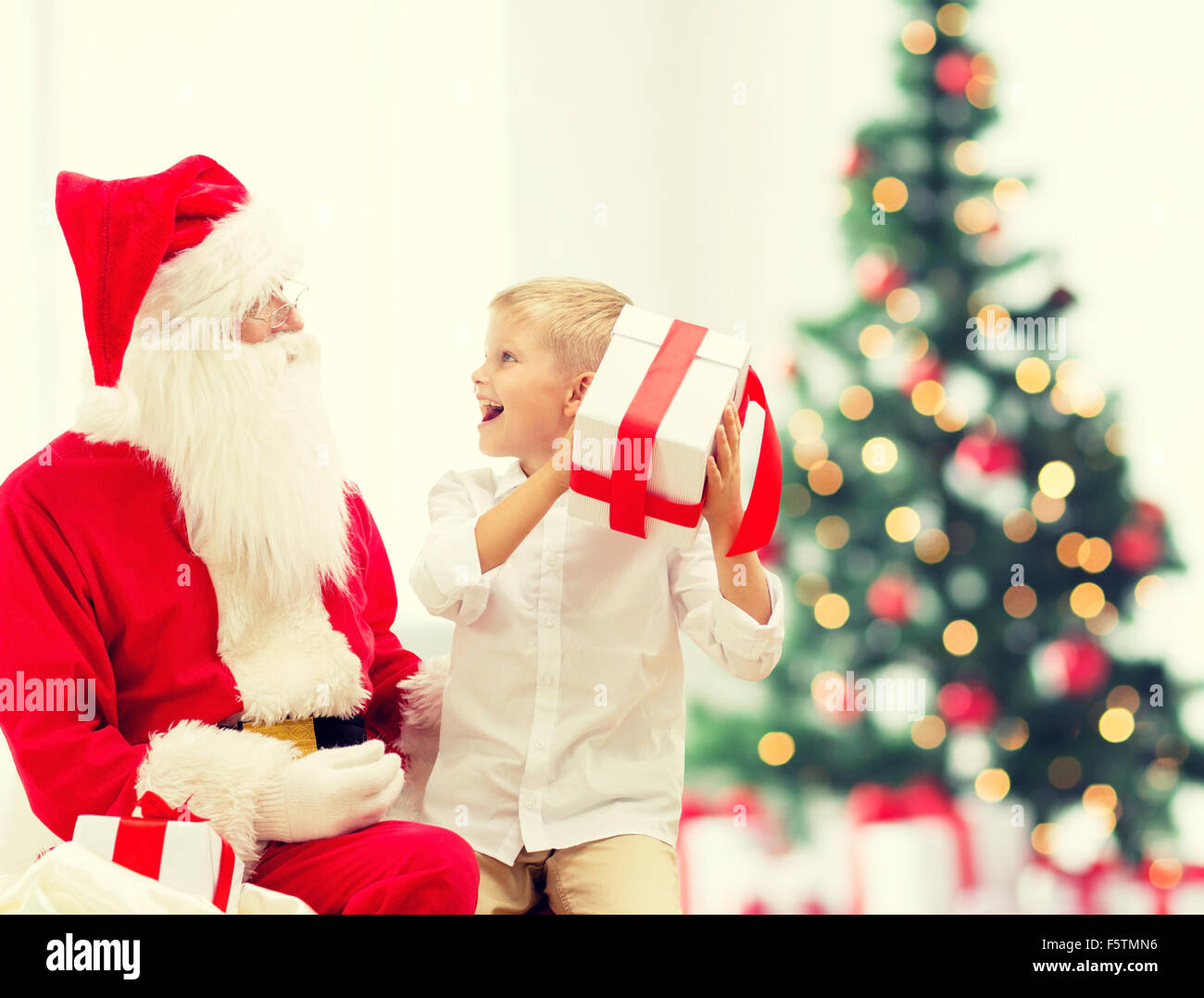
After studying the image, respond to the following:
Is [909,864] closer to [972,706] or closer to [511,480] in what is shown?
[972,706]

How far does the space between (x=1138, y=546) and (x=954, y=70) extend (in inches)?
39.2

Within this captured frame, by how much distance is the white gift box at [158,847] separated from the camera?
1050 millimetres

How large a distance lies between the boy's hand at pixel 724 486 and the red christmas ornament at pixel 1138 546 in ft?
3.74

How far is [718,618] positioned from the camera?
1.30m

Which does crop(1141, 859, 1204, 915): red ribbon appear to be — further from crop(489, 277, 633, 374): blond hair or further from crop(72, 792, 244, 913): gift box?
crop(72, 792, 244, 913): gift box

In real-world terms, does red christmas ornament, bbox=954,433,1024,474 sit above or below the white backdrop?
below

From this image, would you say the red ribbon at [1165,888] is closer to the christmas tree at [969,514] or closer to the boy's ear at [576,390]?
the christmas tree at [969,514]

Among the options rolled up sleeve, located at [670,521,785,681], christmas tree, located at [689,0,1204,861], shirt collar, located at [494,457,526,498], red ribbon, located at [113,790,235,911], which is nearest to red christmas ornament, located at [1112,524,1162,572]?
christmas tree, located at [689,0,1204,861]

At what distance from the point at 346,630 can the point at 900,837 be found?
134 centimetres

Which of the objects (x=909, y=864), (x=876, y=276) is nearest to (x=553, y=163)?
(x=876, y=276)

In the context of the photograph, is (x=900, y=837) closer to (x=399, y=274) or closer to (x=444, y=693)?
(x=444, y=693)

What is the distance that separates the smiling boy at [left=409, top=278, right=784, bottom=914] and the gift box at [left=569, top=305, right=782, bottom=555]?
4 centimetres

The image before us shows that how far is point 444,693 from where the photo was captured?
1.42 m

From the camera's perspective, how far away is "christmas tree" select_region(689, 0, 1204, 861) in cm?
204
